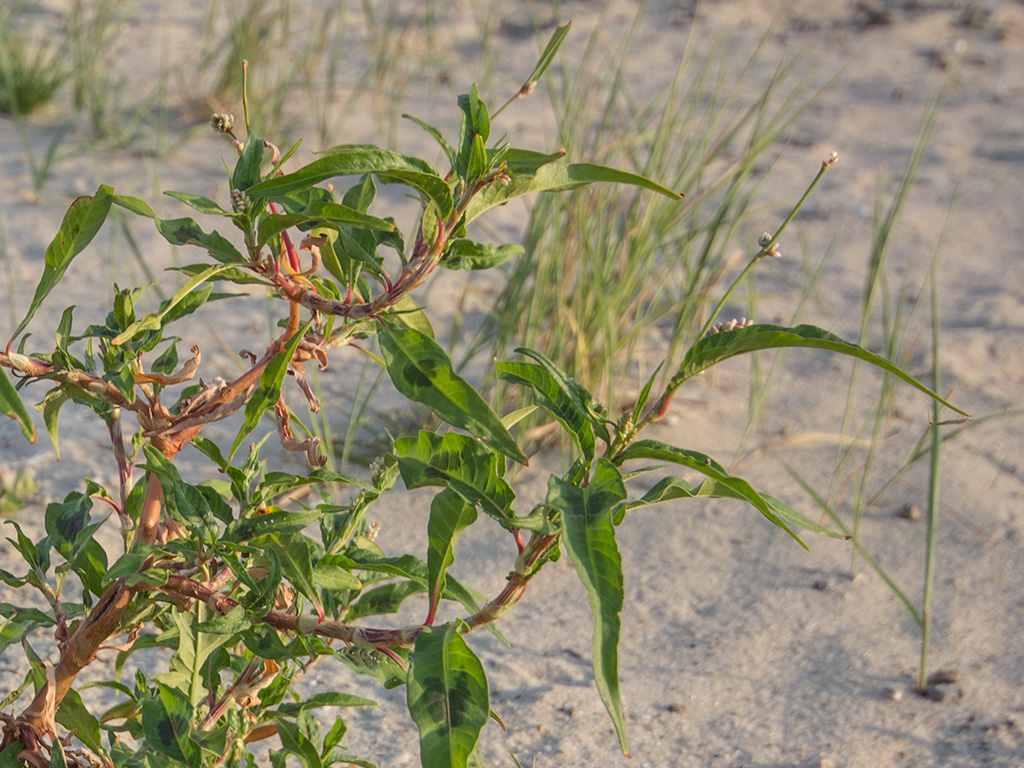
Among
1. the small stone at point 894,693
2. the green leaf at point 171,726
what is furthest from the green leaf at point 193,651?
the small stone at point 894,693

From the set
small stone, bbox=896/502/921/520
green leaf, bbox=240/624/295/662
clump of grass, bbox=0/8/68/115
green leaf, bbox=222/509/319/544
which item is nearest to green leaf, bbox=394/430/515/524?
green leaf, bbox=222/509/319/544

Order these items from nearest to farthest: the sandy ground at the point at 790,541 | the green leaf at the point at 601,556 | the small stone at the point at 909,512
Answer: the green leaf at the point at 601,556 < the sandy ground at the point at 790,541 < the small stone at the point at 909,512

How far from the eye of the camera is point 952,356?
8.59 ft

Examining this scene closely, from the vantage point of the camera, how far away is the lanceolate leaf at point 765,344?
2.12 ft

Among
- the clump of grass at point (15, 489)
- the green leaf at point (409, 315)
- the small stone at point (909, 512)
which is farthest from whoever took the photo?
the small stone at point (909, 512)

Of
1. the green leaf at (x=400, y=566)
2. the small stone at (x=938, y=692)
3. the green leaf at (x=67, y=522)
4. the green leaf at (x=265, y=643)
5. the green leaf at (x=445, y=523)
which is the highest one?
the green leaf at (x=445, y=523)

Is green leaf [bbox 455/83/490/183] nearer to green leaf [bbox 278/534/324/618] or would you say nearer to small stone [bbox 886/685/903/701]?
green leaf [bbox 278/534/324/618]

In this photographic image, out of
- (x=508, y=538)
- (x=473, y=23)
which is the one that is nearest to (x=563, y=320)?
(x=508, y=538)

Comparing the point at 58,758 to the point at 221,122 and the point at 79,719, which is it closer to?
the point at 79,719

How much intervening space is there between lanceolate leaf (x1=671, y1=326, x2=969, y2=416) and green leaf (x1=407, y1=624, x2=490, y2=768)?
0.80 feet

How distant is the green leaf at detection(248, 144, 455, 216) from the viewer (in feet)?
2.27

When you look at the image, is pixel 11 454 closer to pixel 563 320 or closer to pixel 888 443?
pixel 563 320

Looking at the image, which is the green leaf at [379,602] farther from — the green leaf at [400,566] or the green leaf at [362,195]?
the green leaf at [362,195]

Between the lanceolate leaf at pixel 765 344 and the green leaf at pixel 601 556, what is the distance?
94 mm
